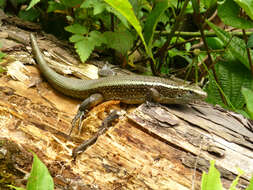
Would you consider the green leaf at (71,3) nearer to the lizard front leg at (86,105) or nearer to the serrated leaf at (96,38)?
the serrated leaf at (96,38)

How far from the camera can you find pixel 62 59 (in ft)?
12.0

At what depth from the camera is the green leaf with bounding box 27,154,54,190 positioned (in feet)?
5.17

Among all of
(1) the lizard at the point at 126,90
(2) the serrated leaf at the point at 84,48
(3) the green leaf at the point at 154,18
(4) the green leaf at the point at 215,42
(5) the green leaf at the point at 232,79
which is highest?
(3) the green leaf at the point at 154,18

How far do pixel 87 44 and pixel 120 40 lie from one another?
1.39 ft

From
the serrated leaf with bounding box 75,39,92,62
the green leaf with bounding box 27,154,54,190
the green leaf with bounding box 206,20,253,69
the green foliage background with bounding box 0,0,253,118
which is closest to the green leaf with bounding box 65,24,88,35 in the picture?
the green foliage background with bounding box 0,0,253,118

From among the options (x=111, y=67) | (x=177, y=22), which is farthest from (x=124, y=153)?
(x=177, y=22)

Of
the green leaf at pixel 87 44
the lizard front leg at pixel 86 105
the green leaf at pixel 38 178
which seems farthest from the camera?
the green leaf at pixel 87 44

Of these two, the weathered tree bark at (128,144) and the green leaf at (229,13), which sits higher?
the green leaf at (229,13)

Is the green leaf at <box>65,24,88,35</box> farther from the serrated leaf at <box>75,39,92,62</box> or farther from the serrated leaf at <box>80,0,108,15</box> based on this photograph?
the serrated leaf at <box>80,0,108,15</box>

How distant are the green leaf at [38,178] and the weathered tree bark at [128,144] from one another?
762 millimetres

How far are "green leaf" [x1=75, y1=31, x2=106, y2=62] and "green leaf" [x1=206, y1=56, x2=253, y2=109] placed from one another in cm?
154

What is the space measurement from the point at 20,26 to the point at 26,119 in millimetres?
1869

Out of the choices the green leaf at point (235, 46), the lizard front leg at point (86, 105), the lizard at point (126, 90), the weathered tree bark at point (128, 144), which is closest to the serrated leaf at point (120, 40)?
the lizard at point (126, 90)

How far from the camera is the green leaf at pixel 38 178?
1576 mm
